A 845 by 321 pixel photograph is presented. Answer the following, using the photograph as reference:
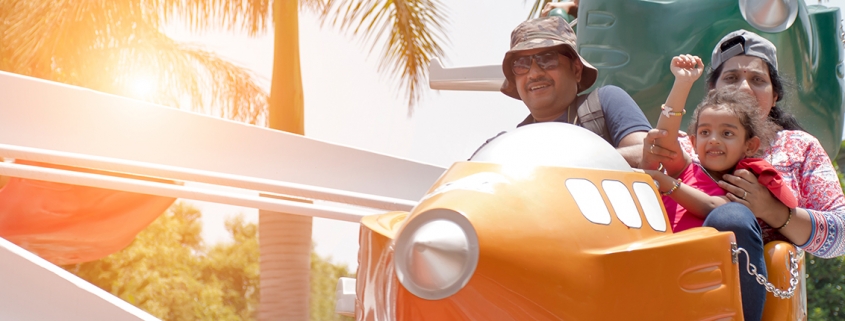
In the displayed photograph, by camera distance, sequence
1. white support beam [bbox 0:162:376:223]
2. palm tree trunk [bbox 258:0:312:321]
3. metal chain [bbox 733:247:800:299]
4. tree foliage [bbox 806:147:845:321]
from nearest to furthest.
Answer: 1. metal chain [bbox 733:247:800:299]
2. white support beam [bbox 0:162:376:223]
3. palm tree trunk [bbox 258:0:312:321]
4. tree foliage [bbox 806:147:845:321]

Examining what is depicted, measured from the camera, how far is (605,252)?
1530mm

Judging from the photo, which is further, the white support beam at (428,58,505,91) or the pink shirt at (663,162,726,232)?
the white support beam at (428,58,505,91)

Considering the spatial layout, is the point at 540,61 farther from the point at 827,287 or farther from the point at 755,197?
the point at 827,287

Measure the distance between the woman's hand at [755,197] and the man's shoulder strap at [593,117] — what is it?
1.61 feet

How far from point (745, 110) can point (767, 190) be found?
0.73 ft

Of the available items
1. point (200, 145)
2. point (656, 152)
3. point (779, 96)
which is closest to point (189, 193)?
point (200, 145)

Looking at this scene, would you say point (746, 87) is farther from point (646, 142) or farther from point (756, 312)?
point (756, 312)

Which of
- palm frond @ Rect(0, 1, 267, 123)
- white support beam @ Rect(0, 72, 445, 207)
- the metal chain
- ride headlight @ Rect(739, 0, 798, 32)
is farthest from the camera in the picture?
palm frond @ Rect(0, 1, 267, 123)

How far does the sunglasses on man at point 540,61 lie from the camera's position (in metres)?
2.71

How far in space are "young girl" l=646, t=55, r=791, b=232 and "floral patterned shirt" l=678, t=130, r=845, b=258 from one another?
0.12 m

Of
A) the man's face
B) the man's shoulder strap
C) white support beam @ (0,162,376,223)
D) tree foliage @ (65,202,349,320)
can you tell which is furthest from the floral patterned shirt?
tree foliage @ (65,202,349,320)

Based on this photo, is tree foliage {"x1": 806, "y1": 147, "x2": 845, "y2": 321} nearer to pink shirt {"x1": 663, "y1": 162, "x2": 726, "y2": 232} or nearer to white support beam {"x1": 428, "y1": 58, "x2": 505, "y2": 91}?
white support beam {"x1": 428, "y1": 58, "x2": 505, "y2": 91}

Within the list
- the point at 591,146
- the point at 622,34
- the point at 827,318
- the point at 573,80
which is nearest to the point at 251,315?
the point at 827,318

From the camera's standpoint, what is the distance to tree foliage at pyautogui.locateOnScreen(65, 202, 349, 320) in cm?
1254
